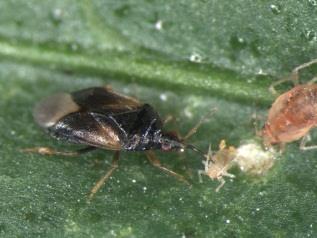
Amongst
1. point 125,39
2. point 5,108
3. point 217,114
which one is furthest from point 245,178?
point 5,108

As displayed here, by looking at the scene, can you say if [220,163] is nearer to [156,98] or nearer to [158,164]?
[158,164]

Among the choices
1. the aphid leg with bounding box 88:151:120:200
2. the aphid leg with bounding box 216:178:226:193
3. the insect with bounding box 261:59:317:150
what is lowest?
the aphid leg with bounding box 88:151:120:200

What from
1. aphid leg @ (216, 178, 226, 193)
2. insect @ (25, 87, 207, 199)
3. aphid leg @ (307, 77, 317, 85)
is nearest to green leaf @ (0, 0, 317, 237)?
aphid leg @ (216, 178, 226, 193)

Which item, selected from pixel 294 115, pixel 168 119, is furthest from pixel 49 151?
pixel 294 115

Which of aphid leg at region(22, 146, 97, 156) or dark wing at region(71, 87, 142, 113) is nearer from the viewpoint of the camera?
aphid leg at region(22, 146, 97, 156)

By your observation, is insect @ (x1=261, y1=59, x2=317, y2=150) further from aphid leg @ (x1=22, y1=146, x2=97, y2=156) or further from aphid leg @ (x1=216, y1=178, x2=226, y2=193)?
aphid leg @ (x1=22, y1=146, x2=97, y2=156)

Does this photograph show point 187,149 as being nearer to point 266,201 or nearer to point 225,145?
point 225,145
